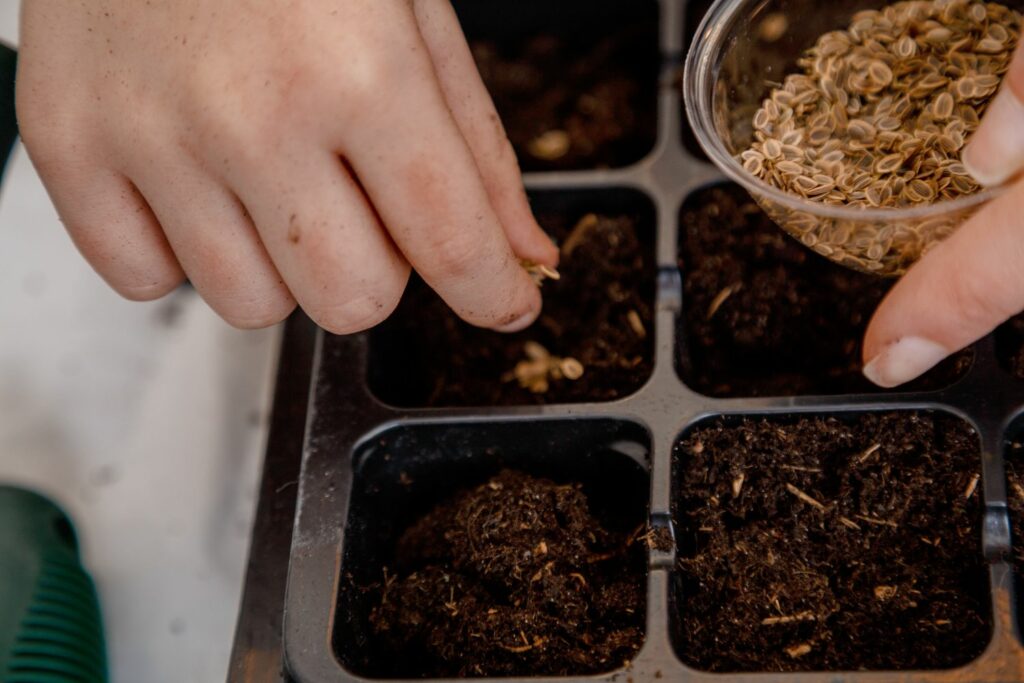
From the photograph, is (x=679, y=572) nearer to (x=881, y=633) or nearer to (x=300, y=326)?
(x=881, y=633)

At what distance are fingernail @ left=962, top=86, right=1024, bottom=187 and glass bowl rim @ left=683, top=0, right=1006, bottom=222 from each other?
0.08 feet

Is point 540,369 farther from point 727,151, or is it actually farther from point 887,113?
point 887,113

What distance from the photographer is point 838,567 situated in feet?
3.00

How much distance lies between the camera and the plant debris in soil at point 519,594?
91 cm

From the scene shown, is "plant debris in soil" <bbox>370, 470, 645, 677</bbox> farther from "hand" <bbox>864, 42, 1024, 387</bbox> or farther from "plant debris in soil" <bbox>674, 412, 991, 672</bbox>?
"hand" <bbox>864, 42, 1024, 387</bbox>

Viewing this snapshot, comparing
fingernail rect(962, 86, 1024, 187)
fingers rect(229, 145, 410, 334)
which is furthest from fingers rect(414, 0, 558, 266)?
fingernail rect(962, 86, 1024, 187)

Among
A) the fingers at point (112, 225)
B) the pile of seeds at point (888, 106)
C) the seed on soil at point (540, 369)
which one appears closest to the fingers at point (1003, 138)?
the pile of seeds at point (888, 106)

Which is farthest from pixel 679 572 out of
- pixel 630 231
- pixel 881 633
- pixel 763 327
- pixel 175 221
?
pixel 175 221

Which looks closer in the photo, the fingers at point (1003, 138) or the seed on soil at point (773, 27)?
the fingers at point (1003, 138)

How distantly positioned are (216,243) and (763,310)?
547 mm

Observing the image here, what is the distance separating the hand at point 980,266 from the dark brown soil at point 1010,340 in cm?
17

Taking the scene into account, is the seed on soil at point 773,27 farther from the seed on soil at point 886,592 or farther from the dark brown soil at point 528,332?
the seed on soil at point 886,592

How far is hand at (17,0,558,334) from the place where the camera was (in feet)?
2.57

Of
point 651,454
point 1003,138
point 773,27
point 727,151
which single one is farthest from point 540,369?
point 1003,138
